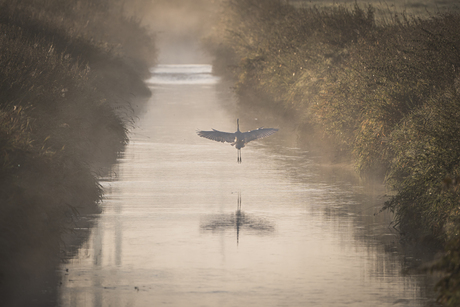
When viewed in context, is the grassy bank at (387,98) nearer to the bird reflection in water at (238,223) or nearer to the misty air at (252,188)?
the misty air at (252,188)

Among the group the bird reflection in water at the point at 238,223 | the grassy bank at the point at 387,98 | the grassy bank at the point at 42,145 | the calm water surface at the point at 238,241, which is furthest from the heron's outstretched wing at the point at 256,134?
the bird reflection in water at the point at 238,223

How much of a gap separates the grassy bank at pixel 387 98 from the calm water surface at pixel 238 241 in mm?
889

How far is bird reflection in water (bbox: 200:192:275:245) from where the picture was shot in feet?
47.6

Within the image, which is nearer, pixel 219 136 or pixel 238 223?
pixel 238 223

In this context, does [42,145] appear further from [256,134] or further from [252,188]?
[256,134]

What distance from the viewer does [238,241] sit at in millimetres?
13672

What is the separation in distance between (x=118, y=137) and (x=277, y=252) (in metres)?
13.9

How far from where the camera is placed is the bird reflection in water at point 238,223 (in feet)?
47.6

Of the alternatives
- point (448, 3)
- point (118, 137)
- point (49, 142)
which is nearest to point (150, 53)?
point (448, 3)

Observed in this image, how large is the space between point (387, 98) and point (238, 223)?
5.99 m

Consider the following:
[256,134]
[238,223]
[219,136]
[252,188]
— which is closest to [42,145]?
[238,223]

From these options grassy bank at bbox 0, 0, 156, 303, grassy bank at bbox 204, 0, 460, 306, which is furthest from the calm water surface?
grassy bank at bbox 204, 0, 460, 306

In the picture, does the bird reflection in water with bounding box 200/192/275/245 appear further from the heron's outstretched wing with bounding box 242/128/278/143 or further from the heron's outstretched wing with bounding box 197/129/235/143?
the heron's outstretched wing with bounding box 197/129/235/143

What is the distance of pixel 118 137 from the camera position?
2602cm
